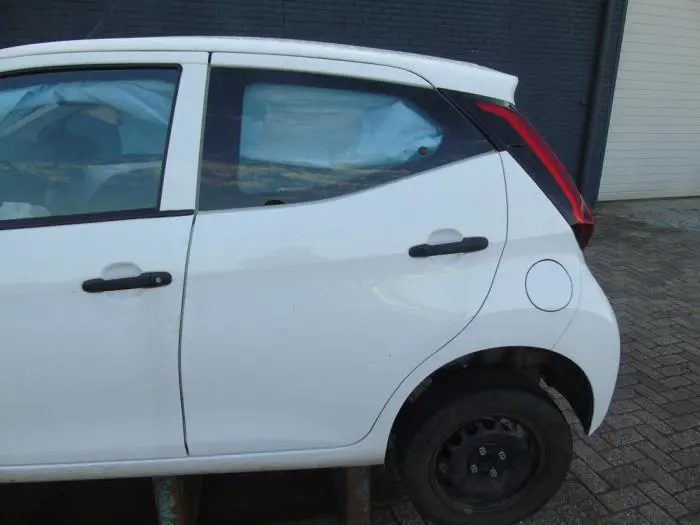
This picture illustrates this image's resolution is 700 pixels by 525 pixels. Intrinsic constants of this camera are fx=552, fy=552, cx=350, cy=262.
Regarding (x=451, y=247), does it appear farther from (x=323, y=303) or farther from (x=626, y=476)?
(x=626, y=476)

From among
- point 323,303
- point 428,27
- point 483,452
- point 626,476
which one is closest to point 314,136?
point 323,303

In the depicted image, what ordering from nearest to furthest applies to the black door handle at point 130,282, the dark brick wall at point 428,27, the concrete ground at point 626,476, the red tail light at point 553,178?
the black door handle at point 130,282 → the red tail light at point 553,178 → the concrete ground at point 626,476 → the dark brick wall at point 428,27

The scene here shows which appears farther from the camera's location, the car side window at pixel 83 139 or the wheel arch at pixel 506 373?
the wheel arch at pixel 506 373

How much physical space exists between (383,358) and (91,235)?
102 centimetres

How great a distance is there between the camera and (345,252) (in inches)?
70.9

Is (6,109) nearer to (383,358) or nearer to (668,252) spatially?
(383,358)

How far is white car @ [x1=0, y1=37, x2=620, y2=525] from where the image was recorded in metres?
1.73

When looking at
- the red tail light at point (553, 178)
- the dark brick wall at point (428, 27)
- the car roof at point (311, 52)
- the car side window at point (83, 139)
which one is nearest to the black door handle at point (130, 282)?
the car side window at point (83, 139)

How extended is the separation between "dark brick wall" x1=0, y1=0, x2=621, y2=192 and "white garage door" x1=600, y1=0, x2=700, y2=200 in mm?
694

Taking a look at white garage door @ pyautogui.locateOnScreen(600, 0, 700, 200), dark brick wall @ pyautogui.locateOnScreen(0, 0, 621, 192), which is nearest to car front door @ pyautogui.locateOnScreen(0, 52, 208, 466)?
dark brick wall @ pyautogui.locateOnScreen(0, 0, 621, 192)

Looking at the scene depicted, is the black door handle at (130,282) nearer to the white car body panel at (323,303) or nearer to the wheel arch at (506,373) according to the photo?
the white car body panel at (323,303)

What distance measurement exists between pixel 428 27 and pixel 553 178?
542 cm

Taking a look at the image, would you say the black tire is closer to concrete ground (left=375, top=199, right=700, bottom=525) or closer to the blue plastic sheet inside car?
concrete ground (left=375, top=199, right=700, bottom=525)

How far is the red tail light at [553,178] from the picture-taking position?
1.96 metres
